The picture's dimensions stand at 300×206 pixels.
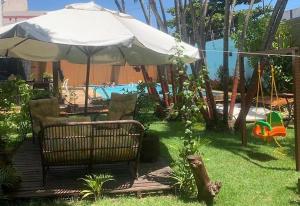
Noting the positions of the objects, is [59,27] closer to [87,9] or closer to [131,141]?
[87,9]

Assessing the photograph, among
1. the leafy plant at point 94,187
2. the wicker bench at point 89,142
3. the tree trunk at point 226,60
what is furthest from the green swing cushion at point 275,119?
the leafy plant at point 94,187

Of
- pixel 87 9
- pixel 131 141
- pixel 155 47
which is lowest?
pixel 131 141

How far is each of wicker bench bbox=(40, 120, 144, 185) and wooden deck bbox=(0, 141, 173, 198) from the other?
0.27 m

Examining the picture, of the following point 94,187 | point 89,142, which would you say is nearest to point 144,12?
point 89,142

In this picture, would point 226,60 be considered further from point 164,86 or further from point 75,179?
point 75,179

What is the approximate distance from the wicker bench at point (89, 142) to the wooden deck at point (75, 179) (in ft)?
0.87

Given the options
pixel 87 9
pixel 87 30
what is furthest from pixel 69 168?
pixel 87 9

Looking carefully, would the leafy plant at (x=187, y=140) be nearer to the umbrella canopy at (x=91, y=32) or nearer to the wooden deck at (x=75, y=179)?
the wooden deck at (x=75, y=179)

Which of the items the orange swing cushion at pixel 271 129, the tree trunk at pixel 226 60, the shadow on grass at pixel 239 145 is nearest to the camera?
the orange swing cushion at pixel 271 129

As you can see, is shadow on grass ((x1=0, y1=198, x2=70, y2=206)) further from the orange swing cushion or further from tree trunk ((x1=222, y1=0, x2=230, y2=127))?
tree trunk ((x1=222, y1=0, x2=230, y2=127))

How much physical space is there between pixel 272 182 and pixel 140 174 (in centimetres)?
190

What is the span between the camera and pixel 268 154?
812 cm

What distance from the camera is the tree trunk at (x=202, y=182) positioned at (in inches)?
211

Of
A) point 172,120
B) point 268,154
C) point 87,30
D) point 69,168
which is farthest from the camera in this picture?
point 172,120
